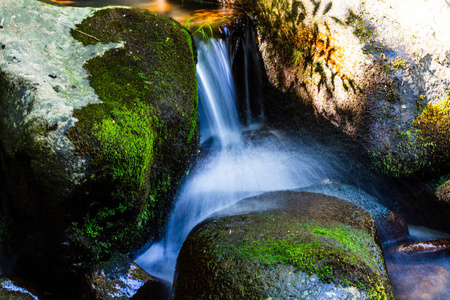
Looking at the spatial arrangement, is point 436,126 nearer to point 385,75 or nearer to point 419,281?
point 385,75

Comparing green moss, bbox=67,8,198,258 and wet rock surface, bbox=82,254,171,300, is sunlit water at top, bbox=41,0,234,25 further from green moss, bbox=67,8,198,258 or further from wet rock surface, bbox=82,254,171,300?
wet rock surface, bbox=82,254,171,300

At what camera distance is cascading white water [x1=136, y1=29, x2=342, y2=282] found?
3.67 m

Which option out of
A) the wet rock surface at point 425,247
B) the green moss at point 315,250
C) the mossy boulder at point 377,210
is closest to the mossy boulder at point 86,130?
the green moss at point 315,250

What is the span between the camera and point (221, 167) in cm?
468

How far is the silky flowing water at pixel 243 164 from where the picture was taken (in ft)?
11.1

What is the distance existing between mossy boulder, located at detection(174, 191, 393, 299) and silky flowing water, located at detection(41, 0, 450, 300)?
916 millimetres

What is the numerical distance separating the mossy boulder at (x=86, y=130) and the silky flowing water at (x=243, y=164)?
0.41m

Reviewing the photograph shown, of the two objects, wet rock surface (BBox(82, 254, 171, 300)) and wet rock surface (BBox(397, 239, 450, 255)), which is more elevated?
wet rock surface (BBox(82, 254, 171, 300))

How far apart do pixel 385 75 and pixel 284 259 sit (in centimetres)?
276

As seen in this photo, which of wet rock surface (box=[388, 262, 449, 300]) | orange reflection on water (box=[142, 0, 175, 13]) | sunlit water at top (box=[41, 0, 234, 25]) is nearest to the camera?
wet rock surface (box=[388, 262, 449, 300])

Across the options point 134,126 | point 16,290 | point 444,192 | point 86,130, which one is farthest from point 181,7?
point 16,290

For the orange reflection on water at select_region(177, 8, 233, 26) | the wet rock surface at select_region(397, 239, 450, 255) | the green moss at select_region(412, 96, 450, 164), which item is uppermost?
the orange reflection on water at select_region(177, 8, 233, 26)

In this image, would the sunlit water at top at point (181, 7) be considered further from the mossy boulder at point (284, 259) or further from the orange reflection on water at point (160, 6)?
the mossy boulder at point (284, 259)

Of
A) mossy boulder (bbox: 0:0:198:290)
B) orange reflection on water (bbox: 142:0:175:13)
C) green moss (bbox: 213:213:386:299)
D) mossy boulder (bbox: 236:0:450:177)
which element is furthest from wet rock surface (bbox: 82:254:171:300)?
orange reflection on water (bbox: 142:0:175:13)
